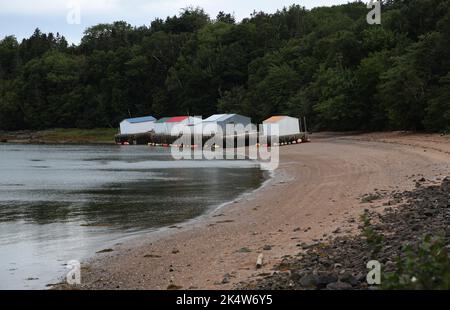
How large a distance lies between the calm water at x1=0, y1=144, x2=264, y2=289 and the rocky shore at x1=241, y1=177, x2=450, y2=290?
18.2 ft

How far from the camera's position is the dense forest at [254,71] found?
58156mm

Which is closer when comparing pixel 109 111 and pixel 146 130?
pixel 146 130

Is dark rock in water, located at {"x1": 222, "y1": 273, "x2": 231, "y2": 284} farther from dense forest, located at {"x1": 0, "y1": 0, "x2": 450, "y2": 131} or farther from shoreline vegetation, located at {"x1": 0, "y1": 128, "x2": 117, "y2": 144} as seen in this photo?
shoreline vegetation, located at {"x1": 0, "y1": 128, "x2": 117, "y2": 144}

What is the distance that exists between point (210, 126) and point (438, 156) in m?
56.4

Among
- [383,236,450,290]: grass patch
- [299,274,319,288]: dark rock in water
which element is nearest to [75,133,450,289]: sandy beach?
[299,274,319,288]: dark rock in water

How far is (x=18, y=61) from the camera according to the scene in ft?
581

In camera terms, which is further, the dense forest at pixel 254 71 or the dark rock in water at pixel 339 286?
the dense forest at pixel 254 71

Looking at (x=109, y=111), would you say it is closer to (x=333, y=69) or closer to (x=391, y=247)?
(x=333, y=69)

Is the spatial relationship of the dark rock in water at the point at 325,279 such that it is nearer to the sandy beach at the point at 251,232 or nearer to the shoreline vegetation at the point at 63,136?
the sandy beach at the point at 251,232

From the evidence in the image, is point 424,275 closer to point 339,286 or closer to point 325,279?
point 339,286

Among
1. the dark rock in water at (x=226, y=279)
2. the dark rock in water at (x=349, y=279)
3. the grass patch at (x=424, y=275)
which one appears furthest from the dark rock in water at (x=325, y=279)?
the dark rock in water at (x=226, y=279)

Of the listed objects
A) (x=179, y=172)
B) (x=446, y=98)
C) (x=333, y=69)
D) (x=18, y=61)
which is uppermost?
(x=18, y=61)

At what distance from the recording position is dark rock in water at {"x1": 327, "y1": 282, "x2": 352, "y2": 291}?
27.8 ft

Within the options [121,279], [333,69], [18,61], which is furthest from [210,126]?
[18,61]
